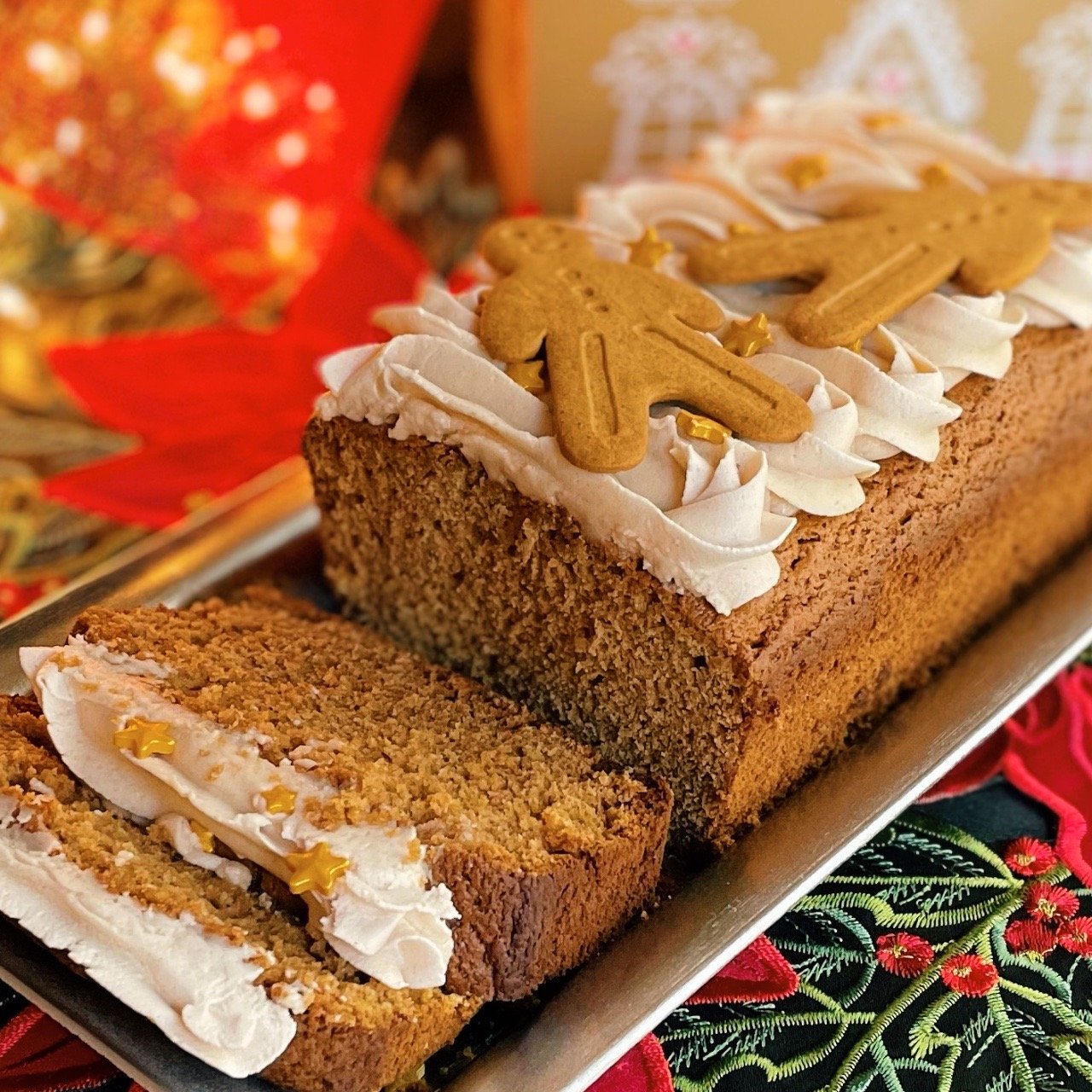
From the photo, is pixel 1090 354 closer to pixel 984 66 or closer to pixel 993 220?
pixel 993 220

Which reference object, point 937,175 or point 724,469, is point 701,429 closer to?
point 724,469

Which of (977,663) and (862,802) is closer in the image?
(862,802)

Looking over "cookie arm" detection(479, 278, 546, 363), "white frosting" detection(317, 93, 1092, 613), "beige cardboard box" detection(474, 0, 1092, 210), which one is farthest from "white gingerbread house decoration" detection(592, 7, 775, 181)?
"cookie arm" detection(479, 278, 546, 363)

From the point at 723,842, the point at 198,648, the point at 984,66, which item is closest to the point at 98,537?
the point at 198,648

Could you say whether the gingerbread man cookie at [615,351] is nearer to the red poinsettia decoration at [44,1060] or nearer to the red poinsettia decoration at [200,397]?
the red poinsettia decoration at [200,397]

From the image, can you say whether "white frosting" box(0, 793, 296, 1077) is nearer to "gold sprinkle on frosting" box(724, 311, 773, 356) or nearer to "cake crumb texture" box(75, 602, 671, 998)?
"cake crumb texture" box(75, 602, 671, 998)

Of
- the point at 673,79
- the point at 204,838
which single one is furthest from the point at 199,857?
the point at 673,79
